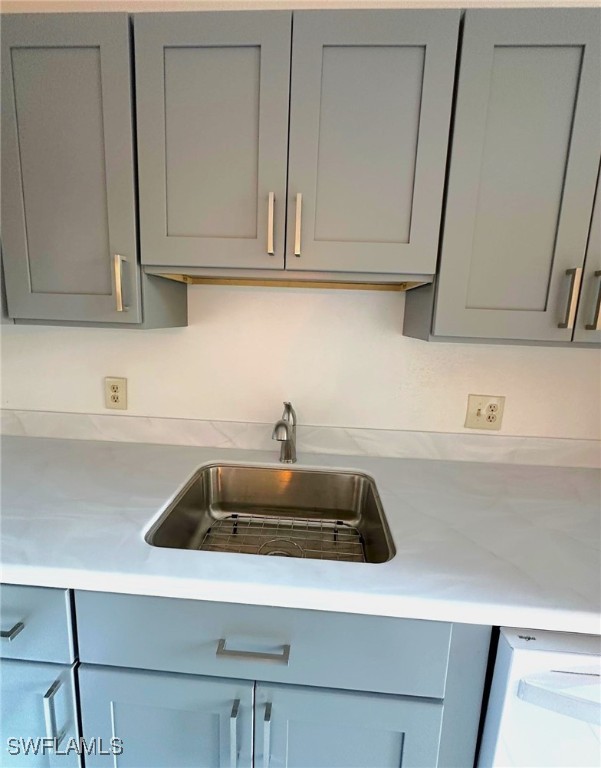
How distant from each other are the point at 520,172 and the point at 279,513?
115cm

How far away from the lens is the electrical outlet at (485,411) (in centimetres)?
131

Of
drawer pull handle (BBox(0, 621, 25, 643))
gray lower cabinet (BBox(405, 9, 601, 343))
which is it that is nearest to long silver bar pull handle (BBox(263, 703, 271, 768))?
drawer pull handle (BBox(0, 621, 25, 643))

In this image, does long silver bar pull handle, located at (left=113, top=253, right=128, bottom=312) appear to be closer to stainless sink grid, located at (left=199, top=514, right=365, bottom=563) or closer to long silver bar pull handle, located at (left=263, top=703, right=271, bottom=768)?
stainless sink grid, located at (left=199, top=514, right=365, bottom=563)

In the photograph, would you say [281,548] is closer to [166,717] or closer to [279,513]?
[279,513]

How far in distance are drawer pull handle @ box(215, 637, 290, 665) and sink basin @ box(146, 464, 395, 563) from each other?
1.04 feet

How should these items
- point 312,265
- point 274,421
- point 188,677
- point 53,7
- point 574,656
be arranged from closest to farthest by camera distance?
point 574,656 < point 188,677 < point 312,265 < point 53,7 < point 274,421

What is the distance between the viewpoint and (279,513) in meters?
1.28

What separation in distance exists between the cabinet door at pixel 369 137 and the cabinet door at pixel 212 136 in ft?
0.17

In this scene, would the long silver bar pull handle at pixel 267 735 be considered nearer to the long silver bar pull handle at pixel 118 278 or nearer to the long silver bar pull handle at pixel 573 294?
the long silver bar pull handle at pixel 118 278

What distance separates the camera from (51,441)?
55.3 inches

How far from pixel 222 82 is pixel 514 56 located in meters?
0.67

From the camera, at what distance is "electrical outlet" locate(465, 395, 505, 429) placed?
51.4 inches

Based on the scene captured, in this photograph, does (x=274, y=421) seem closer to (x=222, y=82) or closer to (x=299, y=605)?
(x=299, y=605)

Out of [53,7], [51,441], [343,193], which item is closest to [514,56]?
[343,193]
